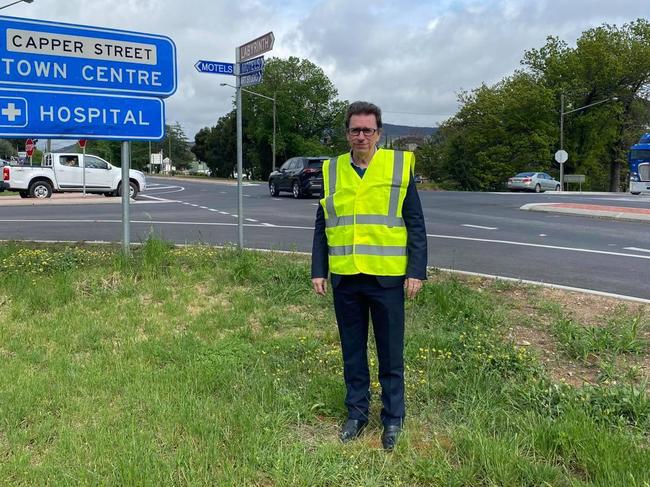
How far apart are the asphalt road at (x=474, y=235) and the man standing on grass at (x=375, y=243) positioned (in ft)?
14.8

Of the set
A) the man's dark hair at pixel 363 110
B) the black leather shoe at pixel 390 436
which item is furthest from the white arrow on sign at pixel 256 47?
the black leather shoe at pixel 390 436

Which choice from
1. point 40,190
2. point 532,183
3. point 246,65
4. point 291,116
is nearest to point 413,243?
point 246,65

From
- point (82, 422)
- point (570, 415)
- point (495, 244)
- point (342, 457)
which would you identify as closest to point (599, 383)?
point (570, 415)

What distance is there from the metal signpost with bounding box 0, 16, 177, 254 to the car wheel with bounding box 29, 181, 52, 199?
18857mm

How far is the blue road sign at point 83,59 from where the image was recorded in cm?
690

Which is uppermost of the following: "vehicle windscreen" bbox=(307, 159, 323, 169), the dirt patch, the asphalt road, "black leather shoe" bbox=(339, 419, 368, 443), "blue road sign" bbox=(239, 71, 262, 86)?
"blue road sign" bbox=(239, 71, 262, 86)

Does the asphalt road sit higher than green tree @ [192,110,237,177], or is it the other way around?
green tree @ [192,110,237,177]

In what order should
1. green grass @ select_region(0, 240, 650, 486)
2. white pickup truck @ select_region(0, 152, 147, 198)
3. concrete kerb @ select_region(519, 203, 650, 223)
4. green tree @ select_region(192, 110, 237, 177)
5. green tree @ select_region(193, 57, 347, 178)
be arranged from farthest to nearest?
green tree @ select_region(192, 110, 237, 177), green tree @ select_region(193, 57, 347, 178), white pickup truck @ select_region(0, 152, 147, 198), concrete kerb @ select_region(519, 203, 650, 223), green grass @ select_region(0, 240, 650, 486)

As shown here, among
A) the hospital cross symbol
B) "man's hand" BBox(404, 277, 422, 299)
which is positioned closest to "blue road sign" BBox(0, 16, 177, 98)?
the hospital cross symbol

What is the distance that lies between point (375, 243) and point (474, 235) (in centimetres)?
956

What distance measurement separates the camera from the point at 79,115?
24.0ft

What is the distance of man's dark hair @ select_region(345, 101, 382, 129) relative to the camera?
312 cm

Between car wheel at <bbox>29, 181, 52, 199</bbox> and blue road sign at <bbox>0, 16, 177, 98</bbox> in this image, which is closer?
blue road sign at <bbox>0, 16, 177, 98</bbox>

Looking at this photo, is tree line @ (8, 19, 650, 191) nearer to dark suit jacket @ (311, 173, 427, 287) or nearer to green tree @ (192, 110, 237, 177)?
green tree @ (192, 110, 237, 177)
